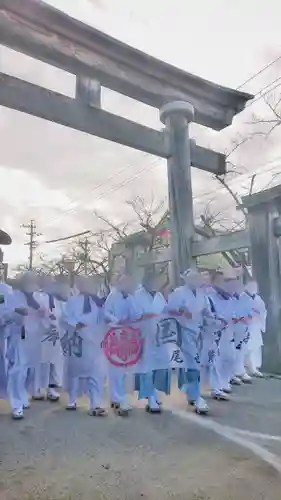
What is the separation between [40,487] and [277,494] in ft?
5.55

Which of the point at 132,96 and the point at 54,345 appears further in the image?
the point at 132,96

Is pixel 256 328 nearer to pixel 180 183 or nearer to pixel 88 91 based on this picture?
pixel 180 183

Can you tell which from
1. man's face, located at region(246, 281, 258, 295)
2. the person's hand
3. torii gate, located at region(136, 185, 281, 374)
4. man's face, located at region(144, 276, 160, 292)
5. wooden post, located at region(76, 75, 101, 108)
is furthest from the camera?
torii gate, located at region(136, 185, 281, 374)

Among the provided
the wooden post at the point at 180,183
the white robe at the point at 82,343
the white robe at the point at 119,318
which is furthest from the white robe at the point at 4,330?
the wooden post at the point at 180,183

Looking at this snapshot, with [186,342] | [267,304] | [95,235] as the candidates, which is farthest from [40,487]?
[95,235]

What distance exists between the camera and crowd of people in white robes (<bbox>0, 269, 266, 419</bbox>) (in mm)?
5773

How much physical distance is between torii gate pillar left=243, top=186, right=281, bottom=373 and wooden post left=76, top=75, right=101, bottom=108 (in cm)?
344

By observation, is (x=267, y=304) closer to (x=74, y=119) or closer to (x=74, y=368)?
(x=74, y=368)

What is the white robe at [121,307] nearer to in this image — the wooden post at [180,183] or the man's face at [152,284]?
the man's face at [152,284]

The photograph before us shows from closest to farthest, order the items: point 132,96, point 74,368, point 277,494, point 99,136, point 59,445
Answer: point 277,494 → point 59,445 → point 74,368 → point 99,136 → point 132,96

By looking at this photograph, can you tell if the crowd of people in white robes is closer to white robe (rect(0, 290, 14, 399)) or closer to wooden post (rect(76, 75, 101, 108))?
white robe (rect(0, 290, 14, 399))

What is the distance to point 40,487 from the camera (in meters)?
3.27

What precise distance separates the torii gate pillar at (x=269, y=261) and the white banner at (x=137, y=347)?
283cm

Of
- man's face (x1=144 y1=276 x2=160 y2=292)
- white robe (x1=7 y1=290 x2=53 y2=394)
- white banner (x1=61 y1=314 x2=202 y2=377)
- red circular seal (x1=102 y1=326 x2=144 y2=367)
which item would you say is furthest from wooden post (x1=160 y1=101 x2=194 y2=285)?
white robe (x1=7 y1=290 x2=53 y2=394)
